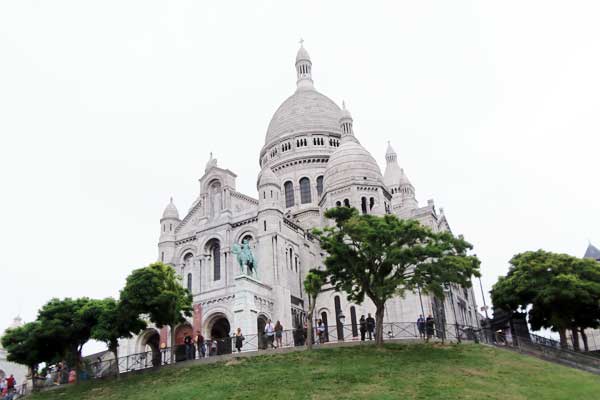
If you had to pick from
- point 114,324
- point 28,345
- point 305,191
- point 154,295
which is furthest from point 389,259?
point 305,191

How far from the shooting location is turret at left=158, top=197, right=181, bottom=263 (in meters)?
50.6

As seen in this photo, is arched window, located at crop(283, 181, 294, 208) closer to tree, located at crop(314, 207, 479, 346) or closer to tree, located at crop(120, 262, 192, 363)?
tree, located at crop(314, 207, 479, 346)

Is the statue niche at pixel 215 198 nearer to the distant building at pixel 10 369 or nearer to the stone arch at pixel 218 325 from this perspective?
the stone arch at pixel 218 325

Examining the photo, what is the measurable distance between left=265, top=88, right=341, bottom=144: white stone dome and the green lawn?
39.4 m

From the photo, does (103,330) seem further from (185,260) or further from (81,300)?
(185,260)

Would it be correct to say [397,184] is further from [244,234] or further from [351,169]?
[244,234]

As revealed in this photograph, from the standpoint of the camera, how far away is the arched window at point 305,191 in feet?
204

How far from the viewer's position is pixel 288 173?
64125mm

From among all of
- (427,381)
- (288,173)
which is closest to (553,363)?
(427,381)

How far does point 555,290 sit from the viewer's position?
39344mm

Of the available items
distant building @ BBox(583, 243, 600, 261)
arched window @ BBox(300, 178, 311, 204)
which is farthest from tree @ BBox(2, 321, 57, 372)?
distant building @ BBox(583, 243, 600, 261)

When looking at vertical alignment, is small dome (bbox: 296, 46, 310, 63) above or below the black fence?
above

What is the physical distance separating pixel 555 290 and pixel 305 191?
29749 mm

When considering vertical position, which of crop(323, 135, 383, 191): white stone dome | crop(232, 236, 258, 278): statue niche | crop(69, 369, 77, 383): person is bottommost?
crop(69, 369, 77, 383): person
